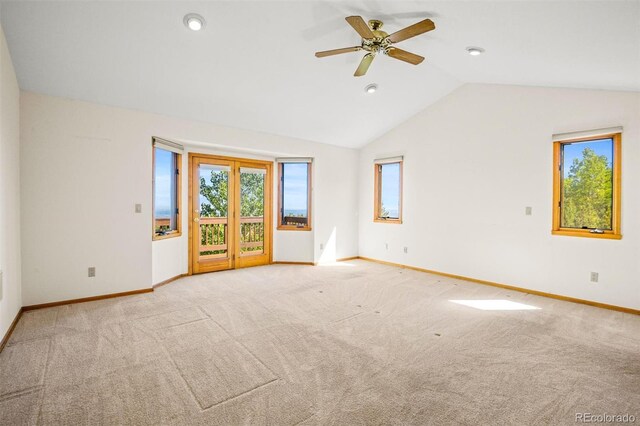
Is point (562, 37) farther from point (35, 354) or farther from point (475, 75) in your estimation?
point (35, 354)

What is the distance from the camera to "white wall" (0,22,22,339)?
2750 millimetres

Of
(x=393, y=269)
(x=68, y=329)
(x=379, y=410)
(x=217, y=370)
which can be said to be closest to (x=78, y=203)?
A: (x=68, y=329)

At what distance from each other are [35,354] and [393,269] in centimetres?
510

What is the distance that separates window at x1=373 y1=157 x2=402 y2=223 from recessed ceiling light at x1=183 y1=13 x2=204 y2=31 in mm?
4296

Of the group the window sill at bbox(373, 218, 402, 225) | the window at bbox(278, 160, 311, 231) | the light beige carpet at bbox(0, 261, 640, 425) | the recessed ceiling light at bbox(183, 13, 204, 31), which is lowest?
the light beige carpet at bbox(0, 261, 640, 425)

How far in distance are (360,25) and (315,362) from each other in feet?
9.32

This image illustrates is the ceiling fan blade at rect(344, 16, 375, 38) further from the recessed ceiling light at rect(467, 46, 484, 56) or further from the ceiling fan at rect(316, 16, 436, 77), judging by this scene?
the recessed ceiling light at rect(467, 46, 484, 56)

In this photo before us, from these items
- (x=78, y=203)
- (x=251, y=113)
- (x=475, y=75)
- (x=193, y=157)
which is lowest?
(x=78, y=203)

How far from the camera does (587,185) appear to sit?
4.07m

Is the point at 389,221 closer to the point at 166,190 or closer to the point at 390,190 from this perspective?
the point at 390,190

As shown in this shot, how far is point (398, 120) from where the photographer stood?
5973 mm

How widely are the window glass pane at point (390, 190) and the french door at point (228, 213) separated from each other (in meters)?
2.44

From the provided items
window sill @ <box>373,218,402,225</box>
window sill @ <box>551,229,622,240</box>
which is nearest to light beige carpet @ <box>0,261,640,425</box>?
Answer: window sill @ <box>551,229,622,240</box>

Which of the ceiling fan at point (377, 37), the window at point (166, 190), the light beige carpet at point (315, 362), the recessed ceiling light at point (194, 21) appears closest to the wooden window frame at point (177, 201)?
the window at point (166, 190)
